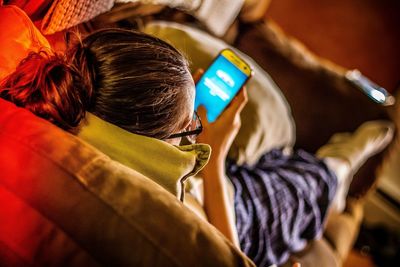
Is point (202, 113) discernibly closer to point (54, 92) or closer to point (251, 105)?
point (251, 105)

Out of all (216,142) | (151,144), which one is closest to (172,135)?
(151,144)

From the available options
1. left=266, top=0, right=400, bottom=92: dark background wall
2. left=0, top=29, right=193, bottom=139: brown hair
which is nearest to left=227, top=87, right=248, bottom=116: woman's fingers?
left=0, top=29, right=193, bottom=139: brown hair

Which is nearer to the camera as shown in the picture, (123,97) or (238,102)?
(123,97)

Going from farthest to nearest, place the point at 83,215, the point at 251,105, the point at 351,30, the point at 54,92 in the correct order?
the point at 351,30 → the point at 251,105 → the point at 54,92 → the point at 83,215

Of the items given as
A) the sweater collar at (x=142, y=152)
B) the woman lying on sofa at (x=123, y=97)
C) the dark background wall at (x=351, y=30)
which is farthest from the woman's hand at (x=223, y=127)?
the dark background wall at (x=351, y=30)

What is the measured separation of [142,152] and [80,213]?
217 millimetres

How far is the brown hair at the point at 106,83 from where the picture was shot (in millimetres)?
610

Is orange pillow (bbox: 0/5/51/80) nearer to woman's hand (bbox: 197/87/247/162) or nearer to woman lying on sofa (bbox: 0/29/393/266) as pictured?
woman lying on sofa (bbox: 0/29/393/266)

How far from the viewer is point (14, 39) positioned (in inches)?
28.7

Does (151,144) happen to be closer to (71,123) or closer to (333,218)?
(71,123)

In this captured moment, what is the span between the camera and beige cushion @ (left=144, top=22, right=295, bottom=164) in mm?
1119

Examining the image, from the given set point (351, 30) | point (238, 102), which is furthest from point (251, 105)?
point (351, 30)

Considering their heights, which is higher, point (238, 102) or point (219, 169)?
point (238, 102)

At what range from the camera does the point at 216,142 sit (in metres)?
0.97
